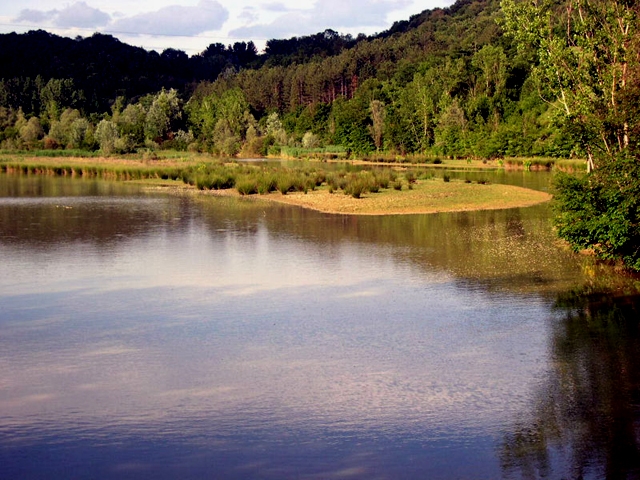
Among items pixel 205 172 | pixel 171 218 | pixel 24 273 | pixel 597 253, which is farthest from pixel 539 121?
pixel 24 273

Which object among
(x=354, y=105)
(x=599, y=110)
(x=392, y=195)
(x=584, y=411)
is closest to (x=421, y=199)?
(x=392, y=195)

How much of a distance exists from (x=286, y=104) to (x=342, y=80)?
12.5m

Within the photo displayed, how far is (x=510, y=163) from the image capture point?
6812 centimetres

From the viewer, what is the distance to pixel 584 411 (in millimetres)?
9367

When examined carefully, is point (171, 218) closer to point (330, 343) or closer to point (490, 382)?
point (330, 343)

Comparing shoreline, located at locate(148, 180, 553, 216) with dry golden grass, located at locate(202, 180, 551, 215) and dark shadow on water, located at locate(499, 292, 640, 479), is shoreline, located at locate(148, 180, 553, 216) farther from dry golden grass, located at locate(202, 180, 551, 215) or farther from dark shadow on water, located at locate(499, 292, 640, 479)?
dark shadow on water, located at locate(499, 292, 640, 479)

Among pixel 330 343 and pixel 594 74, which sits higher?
pixel 594 74

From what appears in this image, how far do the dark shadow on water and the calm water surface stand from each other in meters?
0.03

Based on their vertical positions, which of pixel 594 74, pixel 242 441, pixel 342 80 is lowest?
pixel 242 441

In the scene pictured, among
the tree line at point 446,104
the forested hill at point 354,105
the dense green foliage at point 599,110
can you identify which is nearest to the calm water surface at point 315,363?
the dense green foliage at point 599,110

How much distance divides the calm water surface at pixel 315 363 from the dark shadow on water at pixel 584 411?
0.03 meters

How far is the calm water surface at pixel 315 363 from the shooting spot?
8.26m

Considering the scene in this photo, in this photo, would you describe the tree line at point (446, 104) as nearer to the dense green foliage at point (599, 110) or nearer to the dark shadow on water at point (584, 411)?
the dense green foliage at point (599, 110)

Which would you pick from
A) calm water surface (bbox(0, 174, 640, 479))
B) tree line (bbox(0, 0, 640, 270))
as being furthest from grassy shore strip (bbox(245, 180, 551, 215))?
calm water surface (bbox(0, 174, 640, 479))
